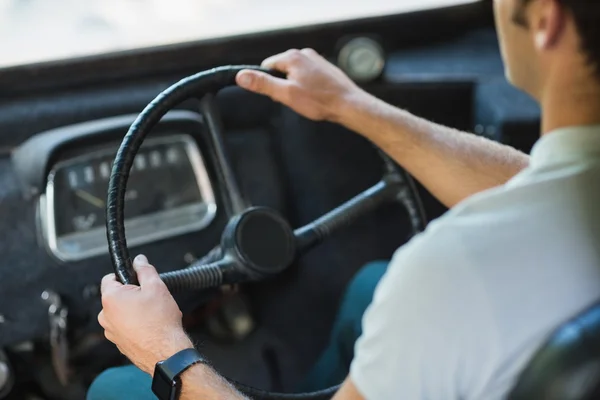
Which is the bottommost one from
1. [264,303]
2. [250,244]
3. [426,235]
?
[264,303]

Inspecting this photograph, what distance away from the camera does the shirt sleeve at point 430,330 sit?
0.69 metres

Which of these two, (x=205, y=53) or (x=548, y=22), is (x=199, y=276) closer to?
(x=548, y=22)

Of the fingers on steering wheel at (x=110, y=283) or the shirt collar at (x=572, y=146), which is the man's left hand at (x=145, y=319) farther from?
the shirt collar at (x=572, y=146)

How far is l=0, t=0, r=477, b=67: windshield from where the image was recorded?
1381 mm

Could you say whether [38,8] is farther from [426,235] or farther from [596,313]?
[596,313]

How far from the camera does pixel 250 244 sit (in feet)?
3.69

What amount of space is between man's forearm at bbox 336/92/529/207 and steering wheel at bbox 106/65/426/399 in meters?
0.03

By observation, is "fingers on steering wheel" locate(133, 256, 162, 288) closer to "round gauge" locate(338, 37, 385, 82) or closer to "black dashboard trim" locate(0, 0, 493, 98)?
"black dashboard trim" locate(0, 0, 493, 98)

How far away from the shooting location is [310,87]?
1.23 metres

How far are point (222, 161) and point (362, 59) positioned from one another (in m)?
0.53

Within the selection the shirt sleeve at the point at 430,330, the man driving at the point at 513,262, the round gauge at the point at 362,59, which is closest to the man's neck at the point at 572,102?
the man driving at the point at 513,262

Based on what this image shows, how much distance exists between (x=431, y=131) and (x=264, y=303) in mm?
614

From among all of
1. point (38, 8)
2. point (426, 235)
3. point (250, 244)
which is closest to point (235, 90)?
point (38, 8)

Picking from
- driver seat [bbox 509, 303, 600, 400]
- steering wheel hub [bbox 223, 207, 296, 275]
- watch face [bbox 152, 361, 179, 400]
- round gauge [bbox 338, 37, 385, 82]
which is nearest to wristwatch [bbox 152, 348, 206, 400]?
watch face [bbox 152, 361, 179, 400]
